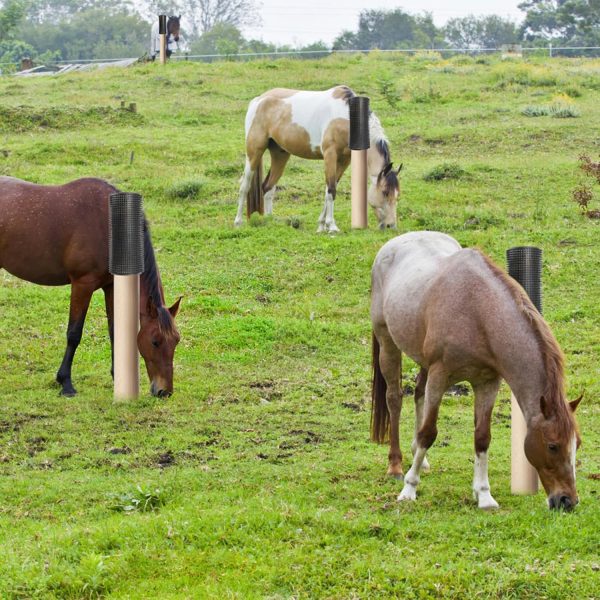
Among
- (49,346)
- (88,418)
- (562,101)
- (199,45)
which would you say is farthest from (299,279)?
(199,45)

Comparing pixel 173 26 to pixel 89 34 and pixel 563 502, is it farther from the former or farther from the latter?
pixel 89 34

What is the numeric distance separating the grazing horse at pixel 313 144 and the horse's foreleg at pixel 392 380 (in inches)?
293

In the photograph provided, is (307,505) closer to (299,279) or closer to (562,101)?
(299,279)

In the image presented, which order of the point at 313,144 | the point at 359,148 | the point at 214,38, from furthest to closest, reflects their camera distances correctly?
the point at 214,38, the point at 313,144, the point at 359,148

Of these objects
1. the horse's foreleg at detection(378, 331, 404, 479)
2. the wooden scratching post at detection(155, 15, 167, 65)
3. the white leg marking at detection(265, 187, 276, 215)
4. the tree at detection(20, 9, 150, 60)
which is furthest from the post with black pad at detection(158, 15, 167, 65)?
the tree at detection(20, 9, 150, 60)

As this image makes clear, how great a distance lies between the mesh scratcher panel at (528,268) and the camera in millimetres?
7625

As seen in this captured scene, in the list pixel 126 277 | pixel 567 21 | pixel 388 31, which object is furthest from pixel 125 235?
pixel 388 31

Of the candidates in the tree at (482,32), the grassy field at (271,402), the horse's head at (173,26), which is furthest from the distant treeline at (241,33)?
the grassy field at (271,402)

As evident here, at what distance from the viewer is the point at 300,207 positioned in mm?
17391

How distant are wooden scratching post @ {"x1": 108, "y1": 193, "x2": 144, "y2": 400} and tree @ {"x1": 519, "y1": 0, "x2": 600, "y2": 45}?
55254 millimetres

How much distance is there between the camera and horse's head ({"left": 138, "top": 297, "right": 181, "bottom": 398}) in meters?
10.0

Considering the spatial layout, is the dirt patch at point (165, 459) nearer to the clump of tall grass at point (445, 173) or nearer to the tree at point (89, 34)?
the clump of tall grass at point (445, 173)

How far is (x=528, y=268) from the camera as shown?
25.1 feet

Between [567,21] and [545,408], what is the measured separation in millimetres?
65162
